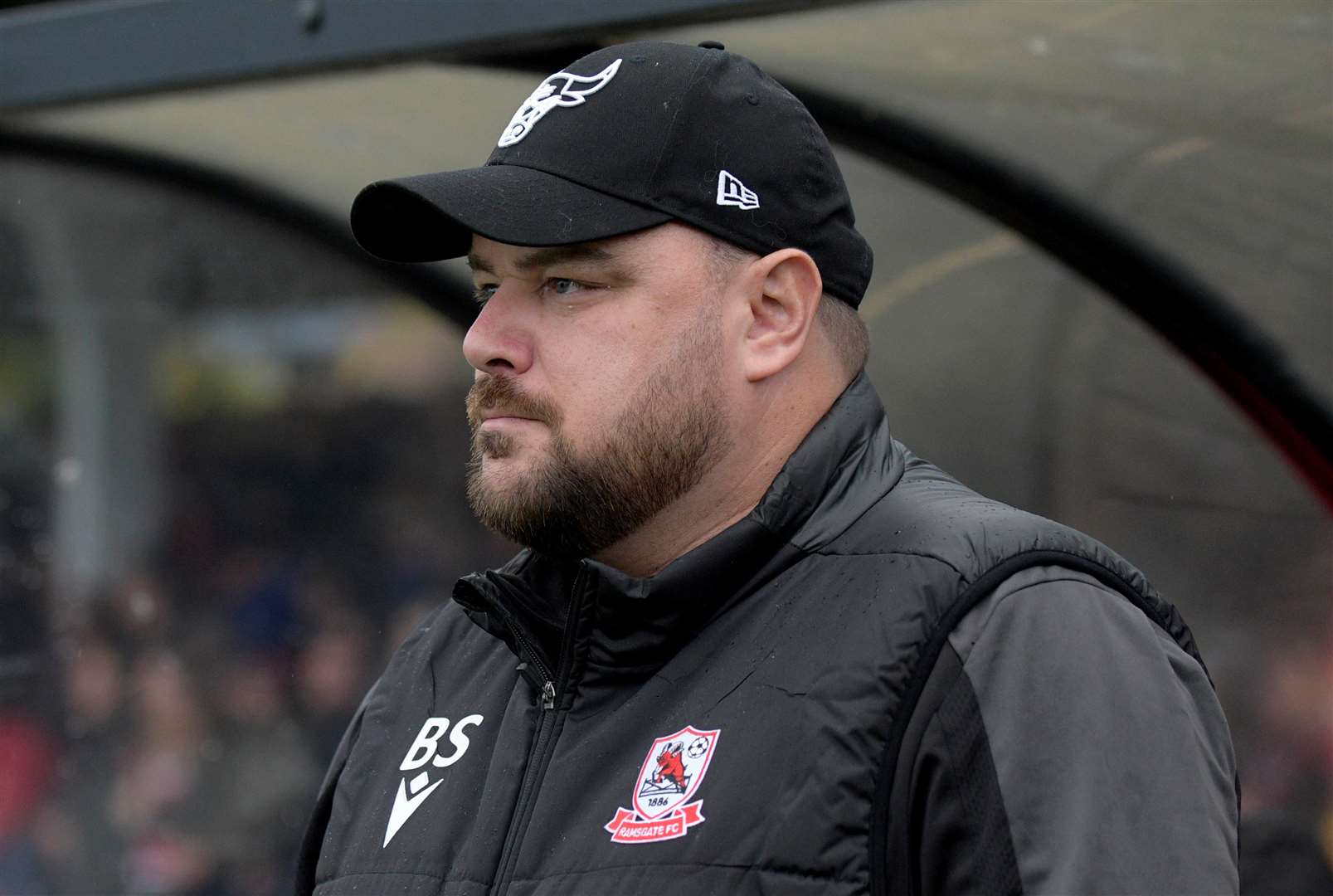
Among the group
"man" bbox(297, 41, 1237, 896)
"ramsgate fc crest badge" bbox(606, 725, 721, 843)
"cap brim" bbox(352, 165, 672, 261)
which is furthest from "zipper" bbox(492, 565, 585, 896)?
"cap brim" bbox(352, 165, 672, 261)

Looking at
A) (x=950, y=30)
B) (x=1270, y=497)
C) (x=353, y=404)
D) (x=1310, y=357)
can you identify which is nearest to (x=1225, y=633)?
(x=1270, y=497)

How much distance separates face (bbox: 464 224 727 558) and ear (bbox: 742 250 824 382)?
0.03m

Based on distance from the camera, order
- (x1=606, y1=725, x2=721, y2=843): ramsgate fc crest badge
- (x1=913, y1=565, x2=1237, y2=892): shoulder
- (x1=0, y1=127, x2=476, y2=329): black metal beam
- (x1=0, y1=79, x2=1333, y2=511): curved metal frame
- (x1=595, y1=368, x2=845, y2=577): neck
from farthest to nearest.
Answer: (x1=0, y1=127, x2=476, y2=329): black metal beam, (x1=0, y1=79, x2=1333, y2=511): curved metal frame, (x1=595, y1=368, x2=845, y2=577): neck, (x1=606, y1=725, x2=721, y2=843): ramsgate fc crest badge, (x1=913, y1=565, x2=1237, y2=892): shoulder

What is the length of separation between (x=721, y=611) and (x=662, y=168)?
407 mm

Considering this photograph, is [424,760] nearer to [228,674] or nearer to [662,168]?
[662,168]

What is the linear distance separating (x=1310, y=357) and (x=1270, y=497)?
351 mm

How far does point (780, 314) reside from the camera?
1.45 meters

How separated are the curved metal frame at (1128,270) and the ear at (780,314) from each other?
147cm

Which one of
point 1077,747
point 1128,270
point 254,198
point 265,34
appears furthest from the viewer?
point 254,198

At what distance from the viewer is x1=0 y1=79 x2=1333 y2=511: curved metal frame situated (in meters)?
2.95

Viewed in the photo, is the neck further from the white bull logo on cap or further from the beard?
the white bull logo on cap

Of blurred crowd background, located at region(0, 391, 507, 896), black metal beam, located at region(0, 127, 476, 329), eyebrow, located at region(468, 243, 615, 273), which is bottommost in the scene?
blurred crowd background, located at region(0, 391, 507, 896)

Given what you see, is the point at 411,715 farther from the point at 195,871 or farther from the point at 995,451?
the point at 195,871

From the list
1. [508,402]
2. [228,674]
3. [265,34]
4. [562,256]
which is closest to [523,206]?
[562,256]
